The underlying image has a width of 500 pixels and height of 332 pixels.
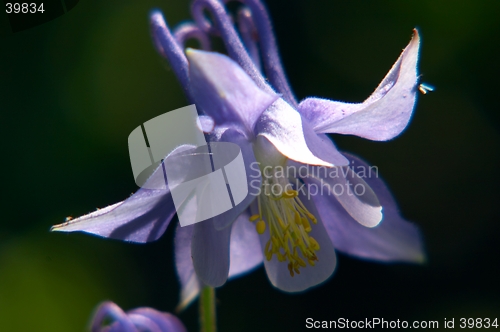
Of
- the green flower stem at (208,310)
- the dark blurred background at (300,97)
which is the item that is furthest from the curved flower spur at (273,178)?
the dark blurred background at (300,97)

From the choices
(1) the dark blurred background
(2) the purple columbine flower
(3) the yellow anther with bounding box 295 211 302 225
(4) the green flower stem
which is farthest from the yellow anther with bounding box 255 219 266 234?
(1) the dark blurred background

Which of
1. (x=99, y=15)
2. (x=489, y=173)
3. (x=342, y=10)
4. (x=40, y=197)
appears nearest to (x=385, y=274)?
(x=489, y=173)

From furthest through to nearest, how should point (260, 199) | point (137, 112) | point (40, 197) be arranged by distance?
1. point (137, 112)
2. point (40, 197)
3. point (260, 199)

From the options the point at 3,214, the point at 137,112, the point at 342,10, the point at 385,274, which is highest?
the point at 342,10

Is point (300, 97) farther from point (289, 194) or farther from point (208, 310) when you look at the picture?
point (208, 310)

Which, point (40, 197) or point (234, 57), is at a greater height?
point (234, 57)

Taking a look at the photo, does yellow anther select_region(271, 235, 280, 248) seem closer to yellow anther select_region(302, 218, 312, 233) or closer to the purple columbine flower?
Answer: yellow anther select_region(302, 218, 312, 233)

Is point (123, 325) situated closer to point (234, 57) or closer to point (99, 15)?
point (234, 57)

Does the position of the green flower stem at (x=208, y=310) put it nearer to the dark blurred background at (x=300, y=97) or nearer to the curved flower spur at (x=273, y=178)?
the curved flower spur at (x=273, y=178)
